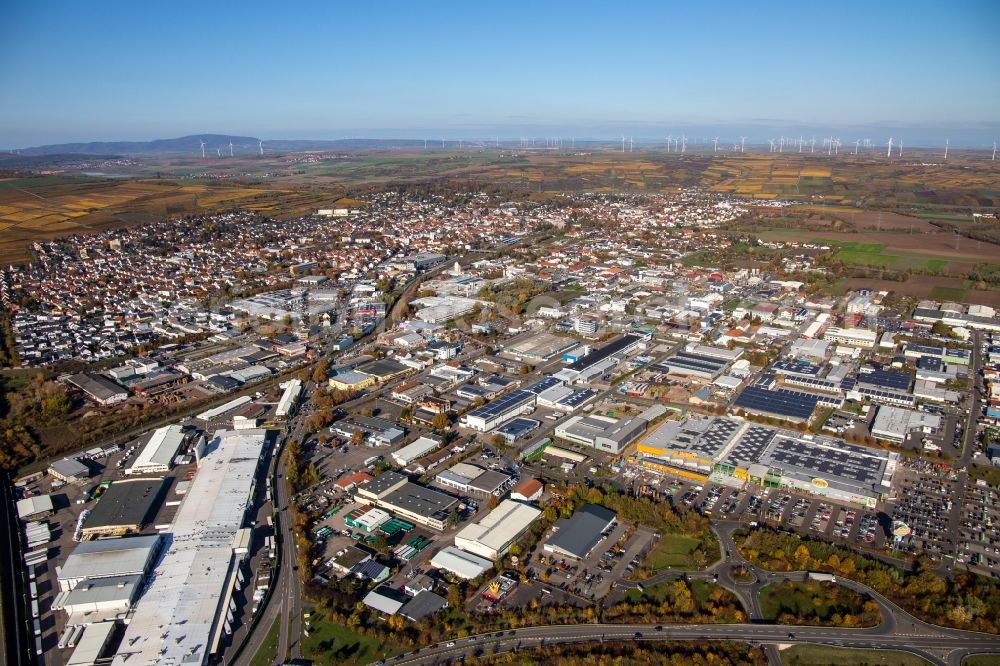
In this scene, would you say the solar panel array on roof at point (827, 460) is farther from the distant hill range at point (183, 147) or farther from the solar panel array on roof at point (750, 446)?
the distant hill range at point (183, 147)

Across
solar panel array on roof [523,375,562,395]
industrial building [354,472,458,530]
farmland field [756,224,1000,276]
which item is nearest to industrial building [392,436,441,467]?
industrial building [354,472,458,530]

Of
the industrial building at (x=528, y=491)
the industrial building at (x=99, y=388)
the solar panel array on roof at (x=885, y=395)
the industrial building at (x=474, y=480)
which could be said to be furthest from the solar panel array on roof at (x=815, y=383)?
the industrial building at (x=99, y=388)

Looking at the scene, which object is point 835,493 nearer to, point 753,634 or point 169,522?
point 753,634

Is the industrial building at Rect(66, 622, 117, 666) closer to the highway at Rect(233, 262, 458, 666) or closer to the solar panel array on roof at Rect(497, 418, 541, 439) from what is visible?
the highway at Rect(233, 262, 458, 666)

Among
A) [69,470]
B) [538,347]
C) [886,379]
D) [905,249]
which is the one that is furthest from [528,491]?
[905,249]

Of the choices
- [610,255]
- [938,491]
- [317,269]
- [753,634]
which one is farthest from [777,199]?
[753,634]

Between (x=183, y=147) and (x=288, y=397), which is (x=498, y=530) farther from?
(x=183, y=147)
